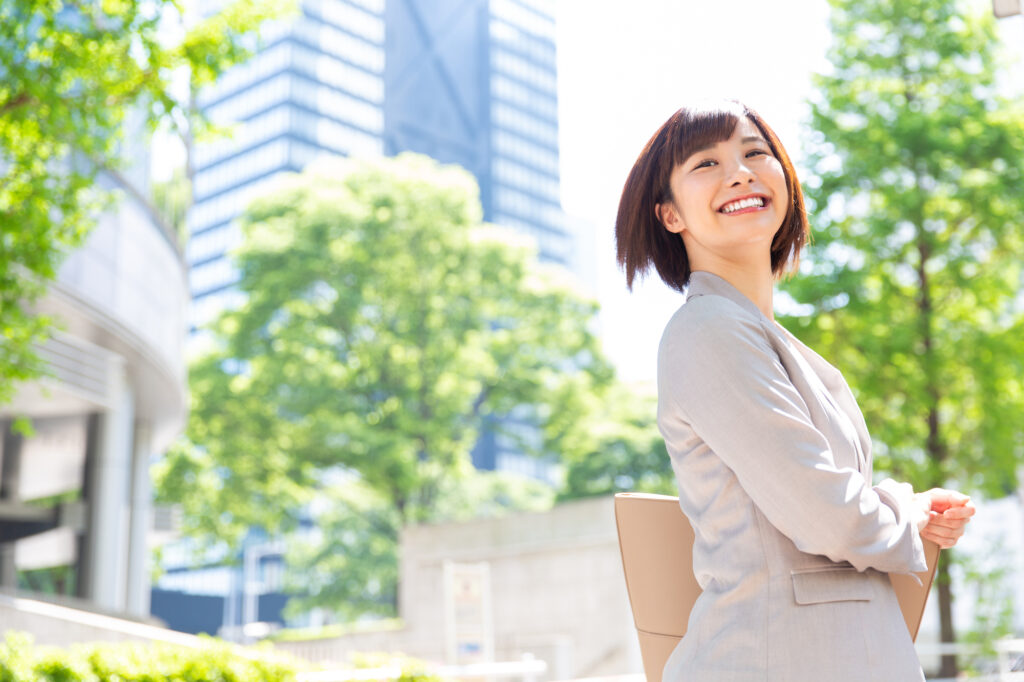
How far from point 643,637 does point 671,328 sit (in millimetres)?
467

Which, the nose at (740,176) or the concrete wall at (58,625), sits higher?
the nose at (740,176)

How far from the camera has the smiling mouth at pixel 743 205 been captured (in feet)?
5.10

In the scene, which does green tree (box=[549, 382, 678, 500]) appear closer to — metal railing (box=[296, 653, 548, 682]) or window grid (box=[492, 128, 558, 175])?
metal railing (box=[296, 653, 548, 682])

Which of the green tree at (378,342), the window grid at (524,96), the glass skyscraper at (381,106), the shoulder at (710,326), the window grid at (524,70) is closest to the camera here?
the shoulder at (710,326)

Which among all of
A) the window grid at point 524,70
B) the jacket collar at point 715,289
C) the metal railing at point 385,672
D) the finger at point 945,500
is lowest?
the metal railing at point 385,672

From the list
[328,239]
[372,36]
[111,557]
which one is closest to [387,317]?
[328,239]

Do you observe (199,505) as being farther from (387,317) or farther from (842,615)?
(842,615)

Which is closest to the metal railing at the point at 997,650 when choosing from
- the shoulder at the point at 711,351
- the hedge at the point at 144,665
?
the hedge at the point at 144,665

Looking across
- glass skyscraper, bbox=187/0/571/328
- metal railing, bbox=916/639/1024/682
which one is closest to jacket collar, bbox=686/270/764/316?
metal railing, bbox=916/639/1024/682

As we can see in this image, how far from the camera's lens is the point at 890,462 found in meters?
12.8

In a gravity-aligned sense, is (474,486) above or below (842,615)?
above

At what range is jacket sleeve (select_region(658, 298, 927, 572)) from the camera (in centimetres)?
125

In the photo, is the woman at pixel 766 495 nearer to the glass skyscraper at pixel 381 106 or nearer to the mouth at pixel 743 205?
the mouth at pixel 743 205

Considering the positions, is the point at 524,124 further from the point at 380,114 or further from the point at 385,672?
the point at 385,672
